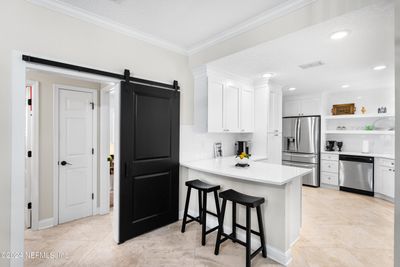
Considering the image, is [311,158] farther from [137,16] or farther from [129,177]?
[137,16]

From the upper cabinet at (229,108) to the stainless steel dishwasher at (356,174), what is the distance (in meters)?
2.60

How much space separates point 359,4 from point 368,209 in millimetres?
3646

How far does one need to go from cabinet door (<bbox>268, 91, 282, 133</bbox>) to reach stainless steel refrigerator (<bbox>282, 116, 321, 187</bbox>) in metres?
1.29

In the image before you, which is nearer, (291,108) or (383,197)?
(383,197)

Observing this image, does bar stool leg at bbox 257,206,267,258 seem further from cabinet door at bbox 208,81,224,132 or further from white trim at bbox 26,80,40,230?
white trim at bbox 26,80,40,230

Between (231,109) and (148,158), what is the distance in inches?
69.9

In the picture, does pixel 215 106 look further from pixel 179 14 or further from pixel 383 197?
pixel 383 197

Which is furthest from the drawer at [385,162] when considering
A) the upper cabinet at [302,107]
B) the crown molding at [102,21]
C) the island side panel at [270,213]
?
the crown molding at [102,21]

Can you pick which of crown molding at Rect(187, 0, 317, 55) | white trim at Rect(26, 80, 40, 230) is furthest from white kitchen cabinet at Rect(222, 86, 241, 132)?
white trim at Rect(26, 80, 40, 230)

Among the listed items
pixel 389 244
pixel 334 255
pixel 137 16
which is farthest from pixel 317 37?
pixel 389 244

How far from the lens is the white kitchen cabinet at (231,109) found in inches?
140

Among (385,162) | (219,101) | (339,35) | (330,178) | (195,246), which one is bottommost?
(195,246)

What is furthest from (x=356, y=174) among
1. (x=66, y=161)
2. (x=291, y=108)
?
(x=66, y=161)

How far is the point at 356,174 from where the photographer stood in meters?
4.59
